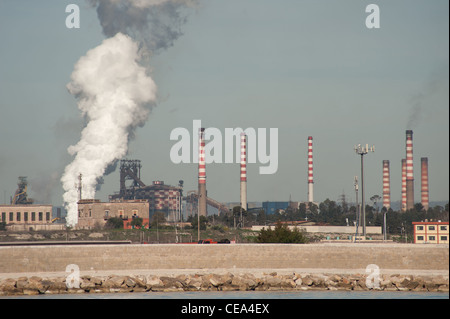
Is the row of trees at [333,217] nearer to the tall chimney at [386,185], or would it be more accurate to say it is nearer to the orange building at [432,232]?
the tall chimney at [386,185]

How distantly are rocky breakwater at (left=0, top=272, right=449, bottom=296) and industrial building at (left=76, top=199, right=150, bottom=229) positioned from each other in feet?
244

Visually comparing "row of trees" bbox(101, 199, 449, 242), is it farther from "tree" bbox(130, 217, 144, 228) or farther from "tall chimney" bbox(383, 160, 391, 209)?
"tall chimney" bbox(383, 160, 391, 209)

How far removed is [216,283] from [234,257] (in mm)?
6760

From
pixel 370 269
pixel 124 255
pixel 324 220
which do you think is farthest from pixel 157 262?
pixel 324 220

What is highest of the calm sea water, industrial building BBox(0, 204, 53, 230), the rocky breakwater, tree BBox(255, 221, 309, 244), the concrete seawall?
industrial building BBox(0, 204, 53, 230)

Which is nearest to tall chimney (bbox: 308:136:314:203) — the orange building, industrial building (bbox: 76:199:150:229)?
industrial building (bbox: 76:199:150:229)

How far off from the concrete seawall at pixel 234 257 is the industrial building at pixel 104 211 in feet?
225

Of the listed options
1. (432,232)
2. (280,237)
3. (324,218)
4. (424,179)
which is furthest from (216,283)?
(424,179)

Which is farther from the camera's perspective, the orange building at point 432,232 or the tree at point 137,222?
the tree at point 137,222

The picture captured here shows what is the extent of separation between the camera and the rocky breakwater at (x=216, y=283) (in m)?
45.8

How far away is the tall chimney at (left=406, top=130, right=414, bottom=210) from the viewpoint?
134 meters

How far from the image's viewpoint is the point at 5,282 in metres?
45.7

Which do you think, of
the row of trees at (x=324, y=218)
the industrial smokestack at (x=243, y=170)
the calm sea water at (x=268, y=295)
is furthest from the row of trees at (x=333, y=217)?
the calm sea water at (x=268, y=295)
